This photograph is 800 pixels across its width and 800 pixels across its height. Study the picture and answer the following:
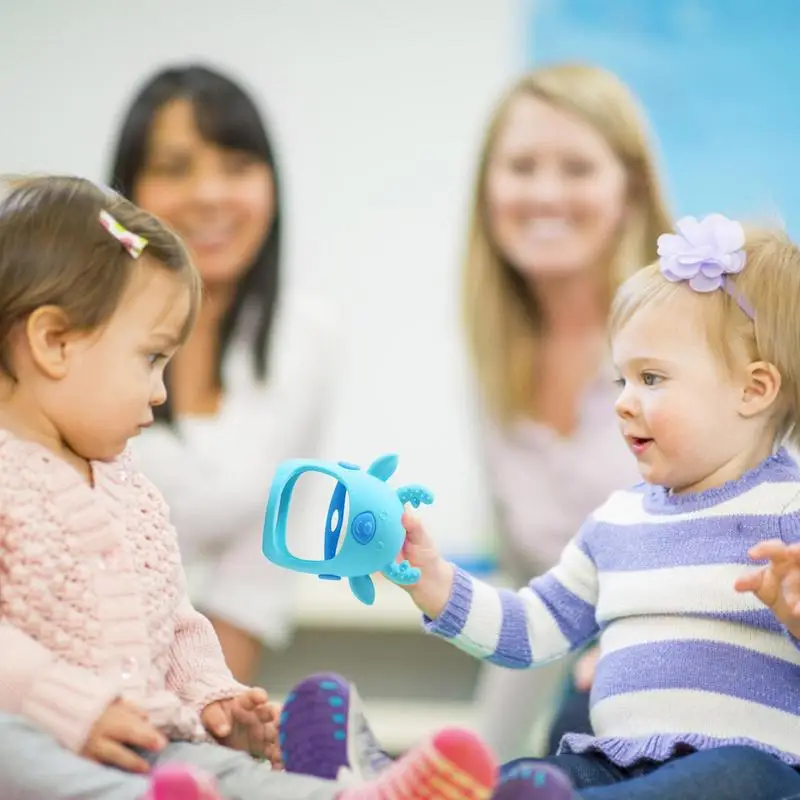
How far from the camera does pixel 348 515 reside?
45.1 inches

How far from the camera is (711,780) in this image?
1020mm

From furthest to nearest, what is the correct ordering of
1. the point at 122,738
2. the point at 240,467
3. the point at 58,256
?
the point at 240,467
the point at 58,256
the point at 122,738

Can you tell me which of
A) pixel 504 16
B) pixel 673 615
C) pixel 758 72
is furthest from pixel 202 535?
pixel 758 72

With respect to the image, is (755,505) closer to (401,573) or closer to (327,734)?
(401,573)

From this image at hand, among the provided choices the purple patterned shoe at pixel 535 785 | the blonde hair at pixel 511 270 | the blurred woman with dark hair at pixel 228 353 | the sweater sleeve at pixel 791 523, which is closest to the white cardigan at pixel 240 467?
the blurred woman with dark hair at pixel 228 353

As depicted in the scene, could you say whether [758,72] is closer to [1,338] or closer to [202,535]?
[202,535]

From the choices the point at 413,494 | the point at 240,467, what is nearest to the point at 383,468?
the point at 413,494

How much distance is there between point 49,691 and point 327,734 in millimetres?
202

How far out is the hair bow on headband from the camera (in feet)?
3.94

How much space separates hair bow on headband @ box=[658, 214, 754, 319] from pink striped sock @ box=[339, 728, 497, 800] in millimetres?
517

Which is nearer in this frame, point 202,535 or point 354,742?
point 354,742

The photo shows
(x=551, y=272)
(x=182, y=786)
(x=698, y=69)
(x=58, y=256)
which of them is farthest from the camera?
(x=698, y=69)

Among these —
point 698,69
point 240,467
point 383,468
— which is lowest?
point 240,467

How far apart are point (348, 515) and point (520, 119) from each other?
1.41 meters
